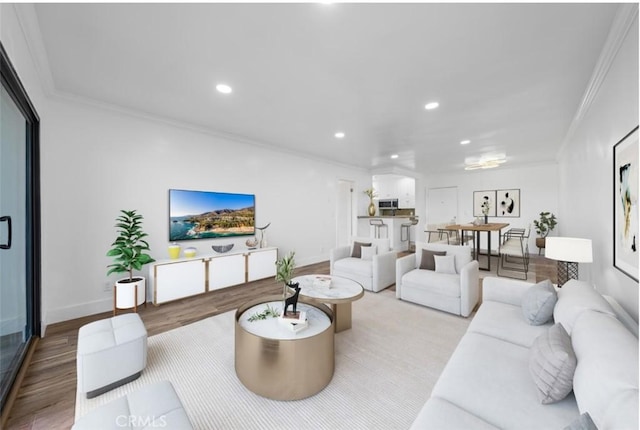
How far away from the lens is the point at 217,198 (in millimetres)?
4328

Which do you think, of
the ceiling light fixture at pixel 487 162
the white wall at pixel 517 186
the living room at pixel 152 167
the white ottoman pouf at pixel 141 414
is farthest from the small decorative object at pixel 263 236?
the white wall at pixel 517 186

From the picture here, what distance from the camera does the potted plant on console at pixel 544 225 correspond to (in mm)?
6797

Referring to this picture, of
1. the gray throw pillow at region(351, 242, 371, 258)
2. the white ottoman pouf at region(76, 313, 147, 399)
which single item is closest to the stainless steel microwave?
the gray throw pillow at region(351, 242, 371, 258)

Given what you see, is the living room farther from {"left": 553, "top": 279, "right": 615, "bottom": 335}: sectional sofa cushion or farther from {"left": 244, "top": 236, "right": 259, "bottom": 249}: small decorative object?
{"left": 244, "top": 236, "right": 259, "bottom": 249}: small decorative object

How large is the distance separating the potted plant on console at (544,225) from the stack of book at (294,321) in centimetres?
769

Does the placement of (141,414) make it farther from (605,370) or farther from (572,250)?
(572,250)

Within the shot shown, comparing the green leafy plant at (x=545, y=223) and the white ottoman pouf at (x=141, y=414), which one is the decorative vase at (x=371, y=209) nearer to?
the green leafy plant at (x=545, y=223)

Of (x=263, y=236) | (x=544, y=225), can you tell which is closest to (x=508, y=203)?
(x=544, y=225)

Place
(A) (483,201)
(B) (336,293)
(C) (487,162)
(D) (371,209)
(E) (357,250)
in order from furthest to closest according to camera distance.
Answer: (A) (483,201), (D) (371,209), (C) (487,162), (E) (357,250), (B) (336,293)

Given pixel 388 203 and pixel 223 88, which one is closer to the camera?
pixel 223 88

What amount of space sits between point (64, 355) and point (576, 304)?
4069mm

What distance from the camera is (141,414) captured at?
120 centimetres

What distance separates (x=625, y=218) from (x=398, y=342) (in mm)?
2011

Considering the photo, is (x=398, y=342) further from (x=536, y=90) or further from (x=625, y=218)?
(x=536, y=90)
